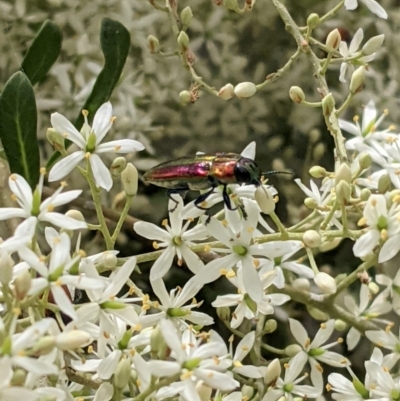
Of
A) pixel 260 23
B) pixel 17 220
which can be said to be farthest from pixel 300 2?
pixel 17 220

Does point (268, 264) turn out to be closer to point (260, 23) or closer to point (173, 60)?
point (173, 60)

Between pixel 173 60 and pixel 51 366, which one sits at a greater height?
pixel 51 366

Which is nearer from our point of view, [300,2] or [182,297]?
[182,297]

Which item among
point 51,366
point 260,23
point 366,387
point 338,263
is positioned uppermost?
point 51,366

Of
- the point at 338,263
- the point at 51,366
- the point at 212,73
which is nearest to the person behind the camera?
the point at 51,366

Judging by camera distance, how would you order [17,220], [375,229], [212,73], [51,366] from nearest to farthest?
[51,366] → [375,229] → [17,220] → [212,73]

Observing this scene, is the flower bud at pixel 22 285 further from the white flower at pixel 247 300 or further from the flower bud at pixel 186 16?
the flower bud at pixel 186 16

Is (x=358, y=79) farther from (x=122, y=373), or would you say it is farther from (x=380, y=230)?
(x=122, y=373)
